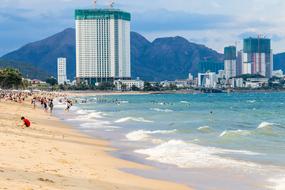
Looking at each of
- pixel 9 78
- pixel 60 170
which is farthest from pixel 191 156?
pixel 9 78

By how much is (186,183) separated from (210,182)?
0.73 m

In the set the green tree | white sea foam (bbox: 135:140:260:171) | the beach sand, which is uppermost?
the green tree

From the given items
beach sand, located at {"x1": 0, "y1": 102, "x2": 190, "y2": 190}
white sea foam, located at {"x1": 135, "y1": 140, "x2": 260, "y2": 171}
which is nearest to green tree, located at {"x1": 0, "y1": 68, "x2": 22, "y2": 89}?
white sea foam, located at {"x1": 135, "y1": 140, "x2": 260, "y2": 171}

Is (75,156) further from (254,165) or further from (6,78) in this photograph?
(6,78)

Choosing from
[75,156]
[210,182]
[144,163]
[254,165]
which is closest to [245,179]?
[210,182]

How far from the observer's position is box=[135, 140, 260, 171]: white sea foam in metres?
19.4

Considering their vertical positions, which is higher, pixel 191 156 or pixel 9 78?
pixel 9 78

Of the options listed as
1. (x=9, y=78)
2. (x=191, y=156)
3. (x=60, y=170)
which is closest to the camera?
(x=60, y=170)

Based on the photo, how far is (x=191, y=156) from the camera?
857 inches

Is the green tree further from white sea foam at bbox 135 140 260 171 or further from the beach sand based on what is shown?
the beach sand

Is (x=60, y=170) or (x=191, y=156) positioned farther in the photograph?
(x=191, y=156)

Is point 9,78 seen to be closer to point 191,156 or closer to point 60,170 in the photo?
point 191,156

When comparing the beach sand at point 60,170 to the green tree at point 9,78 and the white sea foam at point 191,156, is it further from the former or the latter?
the green tree at point 9,78

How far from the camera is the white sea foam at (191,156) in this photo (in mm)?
19364
